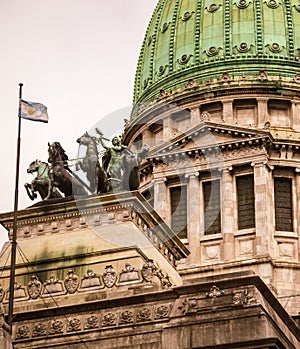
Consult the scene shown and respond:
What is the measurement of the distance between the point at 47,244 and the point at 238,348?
39.7 ft

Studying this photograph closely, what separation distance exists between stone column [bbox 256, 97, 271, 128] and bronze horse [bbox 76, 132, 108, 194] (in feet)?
81.1

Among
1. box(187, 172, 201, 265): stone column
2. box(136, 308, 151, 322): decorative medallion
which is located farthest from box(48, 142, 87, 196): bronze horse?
box(187, 172, 201, 265): stone column

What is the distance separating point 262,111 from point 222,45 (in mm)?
5779

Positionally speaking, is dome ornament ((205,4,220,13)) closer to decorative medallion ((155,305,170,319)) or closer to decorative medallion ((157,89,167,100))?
decorative medallion ((157,89,167,100))

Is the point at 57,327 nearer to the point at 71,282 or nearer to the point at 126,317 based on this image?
the point at 71,282

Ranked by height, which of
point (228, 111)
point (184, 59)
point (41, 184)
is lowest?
point (41, 184)

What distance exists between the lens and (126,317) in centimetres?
5909

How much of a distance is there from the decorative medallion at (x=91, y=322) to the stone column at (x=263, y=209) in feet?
88.8

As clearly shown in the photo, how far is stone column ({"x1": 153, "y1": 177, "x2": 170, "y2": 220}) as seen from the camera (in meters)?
89.3

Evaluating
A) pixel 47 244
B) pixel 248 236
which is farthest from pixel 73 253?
pixel 248 236

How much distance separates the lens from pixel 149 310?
5888 cm

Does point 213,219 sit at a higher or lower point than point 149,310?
higher

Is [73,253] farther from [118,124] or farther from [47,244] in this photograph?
[118,124]

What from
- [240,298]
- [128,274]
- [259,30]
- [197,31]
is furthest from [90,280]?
[197,31]
